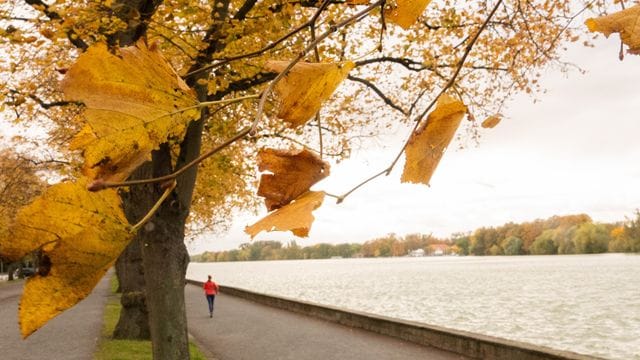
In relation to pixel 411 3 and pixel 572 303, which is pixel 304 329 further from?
pixel 572 303

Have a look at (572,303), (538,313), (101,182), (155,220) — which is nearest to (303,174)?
(101,182)

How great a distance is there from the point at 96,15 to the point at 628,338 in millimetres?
23638

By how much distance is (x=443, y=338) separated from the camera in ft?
43.1

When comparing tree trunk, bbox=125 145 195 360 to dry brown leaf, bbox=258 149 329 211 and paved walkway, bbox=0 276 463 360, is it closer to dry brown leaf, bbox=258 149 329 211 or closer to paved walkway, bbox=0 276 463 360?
paved walkway, bbox=0 276 463 360

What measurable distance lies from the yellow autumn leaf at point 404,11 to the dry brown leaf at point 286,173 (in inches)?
8.1

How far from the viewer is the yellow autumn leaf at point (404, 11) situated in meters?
0.64

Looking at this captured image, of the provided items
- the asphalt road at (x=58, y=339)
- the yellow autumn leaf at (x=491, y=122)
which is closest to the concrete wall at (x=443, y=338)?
the asphalt road at (x=58, y=339)

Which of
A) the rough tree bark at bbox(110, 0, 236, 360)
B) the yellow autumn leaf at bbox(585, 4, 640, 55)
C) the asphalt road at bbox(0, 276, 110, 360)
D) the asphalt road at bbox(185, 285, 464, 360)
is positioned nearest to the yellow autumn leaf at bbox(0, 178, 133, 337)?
the yellow autumn leaf at bbox(585, 4, 640, 55)

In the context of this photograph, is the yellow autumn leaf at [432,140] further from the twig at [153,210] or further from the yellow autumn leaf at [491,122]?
the twig at [153,210]

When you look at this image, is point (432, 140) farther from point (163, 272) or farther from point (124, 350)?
point (124, 350)

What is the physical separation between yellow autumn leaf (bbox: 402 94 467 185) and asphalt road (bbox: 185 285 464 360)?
12486 millimetres

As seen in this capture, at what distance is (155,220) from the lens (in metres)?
7.68

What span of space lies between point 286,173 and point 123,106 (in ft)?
0.58

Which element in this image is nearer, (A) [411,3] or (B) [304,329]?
(A) [411,3]
